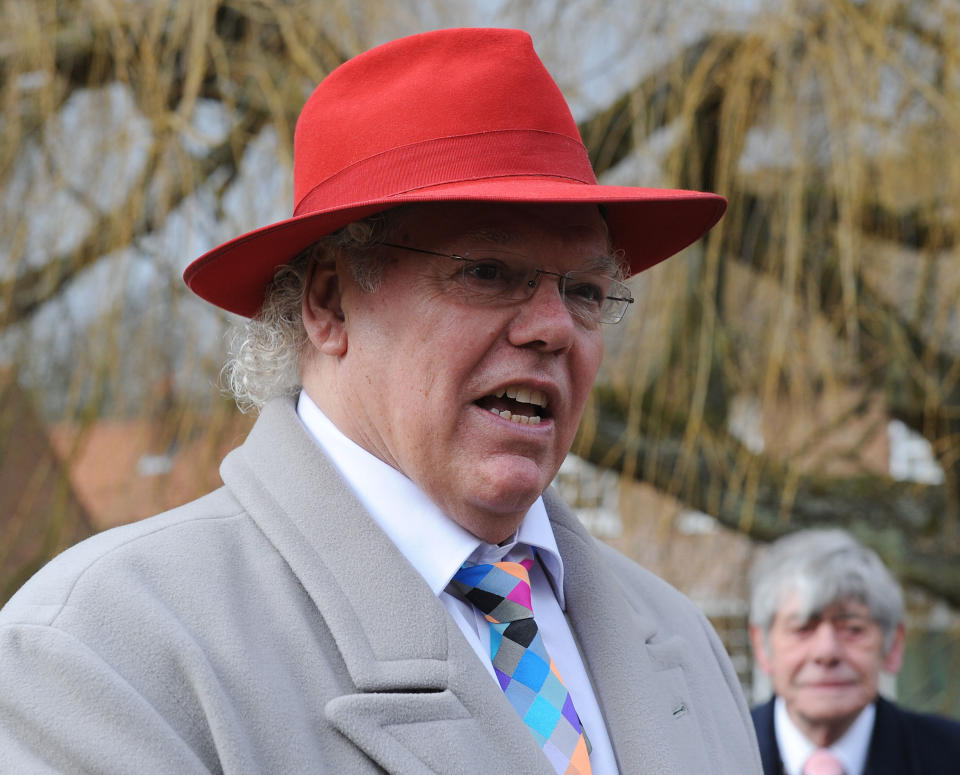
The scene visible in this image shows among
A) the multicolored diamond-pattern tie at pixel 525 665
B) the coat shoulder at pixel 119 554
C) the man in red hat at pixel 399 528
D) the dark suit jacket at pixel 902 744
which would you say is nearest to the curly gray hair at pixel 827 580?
the dark suit jacket at pixel 902 744

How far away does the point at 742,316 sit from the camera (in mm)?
3988

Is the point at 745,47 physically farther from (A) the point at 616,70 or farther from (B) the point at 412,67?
(B) the point at 412,67

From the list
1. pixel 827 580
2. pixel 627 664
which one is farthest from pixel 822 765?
pixel 627 664

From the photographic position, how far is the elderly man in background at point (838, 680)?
3008 mm

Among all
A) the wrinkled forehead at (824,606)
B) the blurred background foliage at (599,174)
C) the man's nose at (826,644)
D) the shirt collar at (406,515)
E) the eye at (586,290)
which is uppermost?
the blurred background foliage at (599,174)

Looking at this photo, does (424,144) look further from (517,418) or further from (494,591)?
(494,591)

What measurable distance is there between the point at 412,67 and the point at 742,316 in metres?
2.57

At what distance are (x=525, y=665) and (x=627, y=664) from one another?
203mm

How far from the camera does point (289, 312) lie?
173cm

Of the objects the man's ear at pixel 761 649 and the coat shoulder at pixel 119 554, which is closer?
the coat shoulder at pixel 119 554

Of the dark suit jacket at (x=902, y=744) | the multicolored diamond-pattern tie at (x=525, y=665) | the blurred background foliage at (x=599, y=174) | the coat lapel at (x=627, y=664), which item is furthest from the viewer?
the blurred background foliage at (x=599, y=174)

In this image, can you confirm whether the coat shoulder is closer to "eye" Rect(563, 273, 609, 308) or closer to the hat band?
the hat band

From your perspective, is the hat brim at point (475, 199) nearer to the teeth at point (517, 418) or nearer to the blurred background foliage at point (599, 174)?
the teeth at point (517, 418)

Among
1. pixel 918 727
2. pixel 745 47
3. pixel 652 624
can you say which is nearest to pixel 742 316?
pixel 745 47
